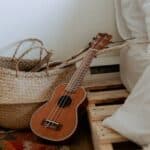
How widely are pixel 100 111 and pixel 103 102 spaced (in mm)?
111

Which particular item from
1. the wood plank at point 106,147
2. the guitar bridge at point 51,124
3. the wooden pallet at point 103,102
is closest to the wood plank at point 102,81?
the wooden pallet at point 103,102

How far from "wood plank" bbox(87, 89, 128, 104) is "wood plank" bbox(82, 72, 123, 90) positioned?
62 mm

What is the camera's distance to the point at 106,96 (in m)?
1.51

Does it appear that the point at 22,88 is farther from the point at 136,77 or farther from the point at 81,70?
the point at 136,77

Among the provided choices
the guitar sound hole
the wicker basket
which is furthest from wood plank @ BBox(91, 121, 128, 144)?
the wicker basket

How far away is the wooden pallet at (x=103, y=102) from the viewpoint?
47.0 inches

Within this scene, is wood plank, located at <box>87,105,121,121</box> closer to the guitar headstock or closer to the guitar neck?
the guitar neck

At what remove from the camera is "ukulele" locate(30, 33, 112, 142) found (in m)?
1.38

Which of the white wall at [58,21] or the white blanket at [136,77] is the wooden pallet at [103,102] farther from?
the white wall at [58,21]

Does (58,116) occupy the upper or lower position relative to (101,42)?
lower

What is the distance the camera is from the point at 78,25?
1.60 meters

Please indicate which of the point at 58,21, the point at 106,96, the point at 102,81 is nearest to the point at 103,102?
the point at 106,96

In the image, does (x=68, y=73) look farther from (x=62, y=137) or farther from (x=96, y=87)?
(x=62, y=137)

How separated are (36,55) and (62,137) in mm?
456
